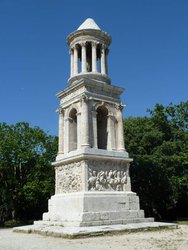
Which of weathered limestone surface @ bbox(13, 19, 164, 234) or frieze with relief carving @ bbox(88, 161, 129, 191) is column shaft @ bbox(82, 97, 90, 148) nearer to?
weathered limestone surface @ bbox(13, 19, 164, 234)

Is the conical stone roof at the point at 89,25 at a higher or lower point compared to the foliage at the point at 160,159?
higher

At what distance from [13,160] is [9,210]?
579 cm

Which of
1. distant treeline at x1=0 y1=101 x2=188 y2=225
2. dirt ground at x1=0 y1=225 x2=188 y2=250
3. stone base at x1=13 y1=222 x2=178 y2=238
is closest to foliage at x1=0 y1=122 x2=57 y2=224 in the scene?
distant treeline at x1=0 y1=101 x2=188 y2=225

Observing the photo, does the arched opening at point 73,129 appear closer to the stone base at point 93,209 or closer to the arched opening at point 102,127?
the arched opening at point 102,127

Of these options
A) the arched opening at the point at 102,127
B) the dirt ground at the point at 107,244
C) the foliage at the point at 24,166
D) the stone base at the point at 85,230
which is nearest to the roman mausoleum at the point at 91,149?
the arched opening at the point at 102,127

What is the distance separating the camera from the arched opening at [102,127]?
17017 millimetres

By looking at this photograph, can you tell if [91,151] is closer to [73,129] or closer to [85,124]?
[85,124]

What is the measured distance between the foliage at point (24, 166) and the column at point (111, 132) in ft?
31.3

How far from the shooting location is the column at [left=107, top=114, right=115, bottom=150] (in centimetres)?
1624

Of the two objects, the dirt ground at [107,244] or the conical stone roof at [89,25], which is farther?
the conical stone roof at [89,25]

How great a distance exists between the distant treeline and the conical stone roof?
10.8m

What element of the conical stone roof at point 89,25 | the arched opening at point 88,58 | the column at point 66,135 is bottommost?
the column at point 66,135

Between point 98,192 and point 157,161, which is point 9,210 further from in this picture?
point 98,192

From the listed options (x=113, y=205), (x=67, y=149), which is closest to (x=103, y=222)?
(x=113, y=205)
